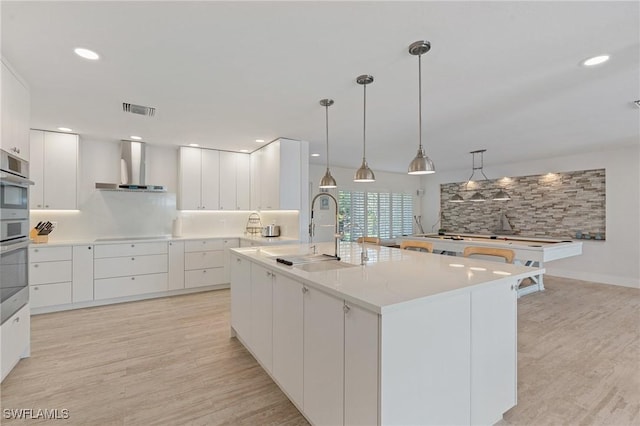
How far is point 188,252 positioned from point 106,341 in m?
1.83

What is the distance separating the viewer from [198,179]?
507 cm

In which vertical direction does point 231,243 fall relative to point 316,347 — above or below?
above

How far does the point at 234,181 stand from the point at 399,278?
4.32 m

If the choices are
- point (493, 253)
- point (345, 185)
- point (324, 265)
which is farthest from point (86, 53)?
point (345, 185)

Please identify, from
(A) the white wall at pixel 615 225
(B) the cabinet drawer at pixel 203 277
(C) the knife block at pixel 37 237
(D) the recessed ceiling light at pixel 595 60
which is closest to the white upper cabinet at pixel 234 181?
(B) the cabinet drawer at pixel 203 277

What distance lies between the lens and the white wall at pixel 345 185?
693cm

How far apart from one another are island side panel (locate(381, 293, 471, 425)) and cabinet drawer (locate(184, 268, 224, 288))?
4157mm

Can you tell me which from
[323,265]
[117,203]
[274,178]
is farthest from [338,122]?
[117,203]

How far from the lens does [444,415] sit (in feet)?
4.83

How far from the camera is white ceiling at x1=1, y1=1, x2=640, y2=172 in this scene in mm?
1647

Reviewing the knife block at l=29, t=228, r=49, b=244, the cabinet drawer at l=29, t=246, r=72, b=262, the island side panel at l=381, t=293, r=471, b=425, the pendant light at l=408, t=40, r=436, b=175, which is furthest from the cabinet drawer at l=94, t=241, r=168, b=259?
the island side panel at l=381, t=293, r=471, b=425

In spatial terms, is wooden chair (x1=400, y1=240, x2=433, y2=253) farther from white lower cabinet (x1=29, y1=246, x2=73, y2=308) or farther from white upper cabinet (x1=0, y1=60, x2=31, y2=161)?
white lower cabinet (x1=29, y1=246, x2=73, y2=308)

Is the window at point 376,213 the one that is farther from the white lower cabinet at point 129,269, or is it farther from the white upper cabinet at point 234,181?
the white lower cabinet at point 129,269

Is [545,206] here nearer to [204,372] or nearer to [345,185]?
[345,185]
